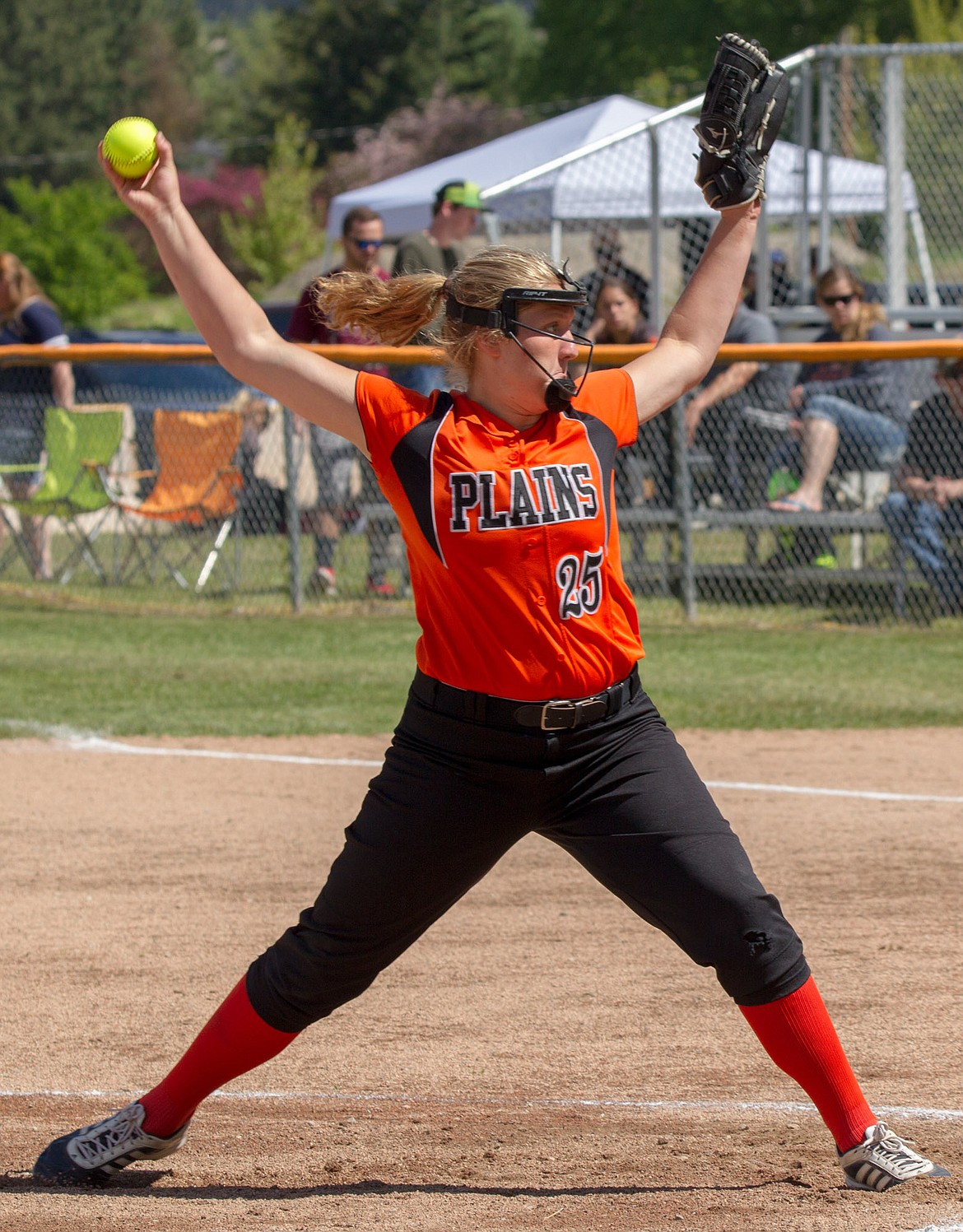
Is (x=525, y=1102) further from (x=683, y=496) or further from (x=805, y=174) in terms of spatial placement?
(x=805, y=174)

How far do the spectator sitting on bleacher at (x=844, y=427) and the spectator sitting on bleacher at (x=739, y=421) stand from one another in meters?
0.11

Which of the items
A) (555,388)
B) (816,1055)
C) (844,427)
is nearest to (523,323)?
(555,388)

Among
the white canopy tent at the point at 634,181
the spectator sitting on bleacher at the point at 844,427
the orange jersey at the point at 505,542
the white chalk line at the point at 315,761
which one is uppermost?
the white canopy tent at the point at 634,181

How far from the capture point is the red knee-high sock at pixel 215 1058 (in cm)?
Result: 329

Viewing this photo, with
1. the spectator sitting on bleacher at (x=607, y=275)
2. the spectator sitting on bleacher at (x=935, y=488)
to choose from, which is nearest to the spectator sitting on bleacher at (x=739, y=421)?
the spectator sitting on bleacher at (x=935, y=488)

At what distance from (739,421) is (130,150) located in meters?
7.50

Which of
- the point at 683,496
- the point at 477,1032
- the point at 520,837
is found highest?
the point at 520,837

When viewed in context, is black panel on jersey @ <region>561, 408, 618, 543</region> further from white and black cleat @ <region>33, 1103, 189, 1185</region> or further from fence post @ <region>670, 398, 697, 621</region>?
fence post @ <region>670, 398, 697, 621</region>

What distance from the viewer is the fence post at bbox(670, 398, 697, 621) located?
10.0 meters

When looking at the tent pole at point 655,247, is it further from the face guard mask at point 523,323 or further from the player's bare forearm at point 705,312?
the face guard mask at point 523,323

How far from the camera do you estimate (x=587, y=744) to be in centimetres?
316

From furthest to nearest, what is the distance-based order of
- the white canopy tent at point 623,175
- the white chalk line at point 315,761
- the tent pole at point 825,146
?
the white canopy tent at point 623,175, the tent pole at point 825,146, the white chalk line at point 315,761

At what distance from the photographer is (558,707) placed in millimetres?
3102

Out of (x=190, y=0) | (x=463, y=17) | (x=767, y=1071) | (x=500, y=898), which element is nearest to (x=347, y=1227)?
(x=767, y=1071)
